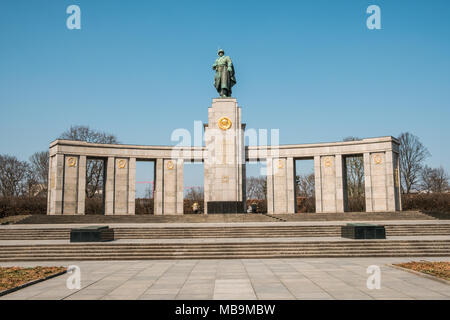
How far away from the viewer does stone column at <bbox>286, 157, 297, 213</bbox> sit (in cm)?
4000

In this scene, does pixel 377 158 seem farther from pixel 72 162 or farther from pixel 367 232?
pixel 72 162

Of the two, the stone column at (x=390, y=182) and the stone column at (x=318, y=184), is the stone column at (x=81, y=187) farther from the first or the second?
the stone column at (x=390, y=182)

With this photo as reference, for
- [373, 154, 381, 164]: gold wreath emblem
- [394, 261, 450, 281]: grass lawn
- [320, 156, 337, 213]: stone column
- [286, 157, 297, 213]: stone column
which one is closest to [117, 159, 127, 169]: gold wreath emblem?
[286, 157, 297, 213]: stone column

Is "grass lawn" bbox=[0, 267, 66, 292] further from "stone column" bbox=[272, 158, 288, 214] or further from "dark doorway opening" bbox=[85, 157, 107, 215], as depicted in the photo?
"dark doorway opening" bbox=[85, 157, 107, 215]

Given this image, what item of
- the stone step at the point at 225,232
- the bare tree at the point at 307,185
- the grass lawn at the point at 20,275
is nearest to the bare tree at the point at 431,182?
the bare tree at the point at 307,185

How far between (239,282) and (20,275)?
6.91 m

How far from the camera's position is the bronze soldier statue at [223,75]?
120 feet

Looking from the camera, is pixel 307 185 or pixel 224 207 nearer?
pixel 224 207

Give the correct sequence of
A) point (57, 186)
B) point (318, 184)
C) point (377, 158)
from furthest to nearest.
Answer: point (318, 184) → point (377, 158) → point (57, 186)

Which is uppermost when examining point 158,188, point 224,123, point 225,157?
point 224,123

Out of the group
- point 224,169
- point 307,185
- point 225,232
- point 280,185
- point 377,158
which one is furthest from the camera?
point 307,185

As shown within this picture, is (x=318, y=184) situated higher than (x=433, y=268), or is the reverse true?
(x=318, y=184)

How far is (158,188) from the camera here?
1602 inches

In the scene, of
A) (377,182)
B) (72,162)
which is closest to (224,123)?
(72,162)
